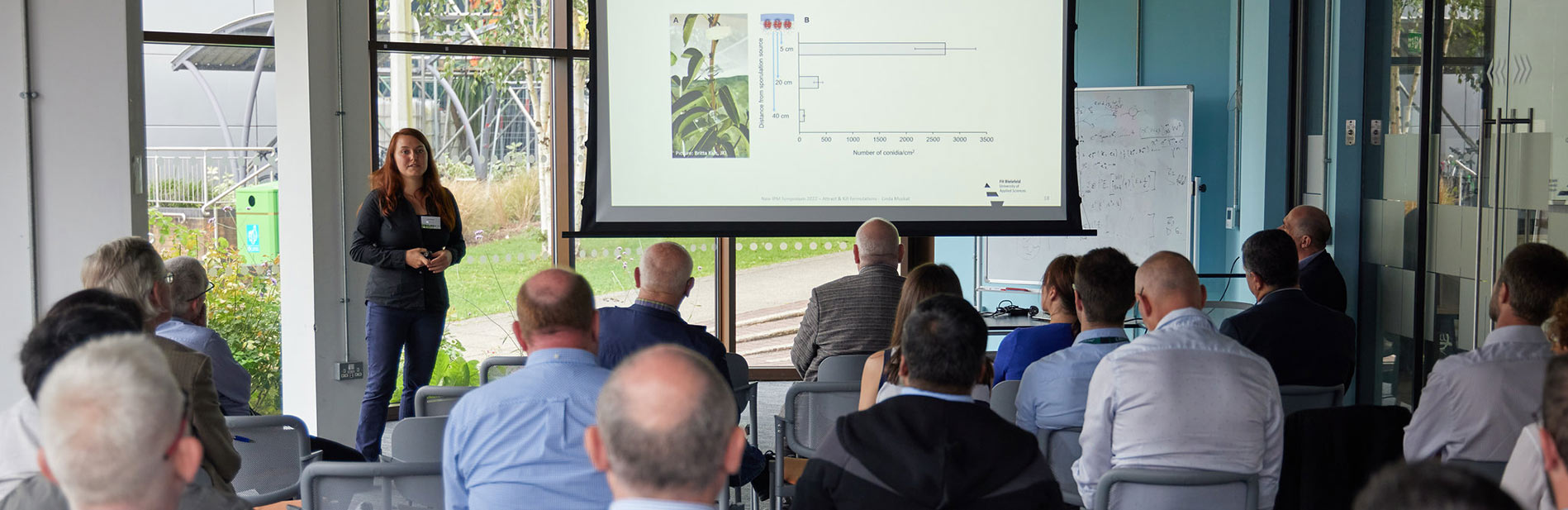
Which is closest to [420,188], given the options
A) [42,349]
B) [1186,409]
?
[42,349]

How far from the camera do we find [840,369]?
3.66m

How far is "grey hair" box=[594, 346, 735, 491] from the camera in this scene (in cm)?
135

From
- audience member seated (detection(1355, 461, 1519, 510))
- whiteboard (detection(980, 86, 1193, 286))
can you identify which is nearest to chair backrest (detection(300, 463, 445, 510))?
audience member seated (detection(1355, 461, 1519, 510))

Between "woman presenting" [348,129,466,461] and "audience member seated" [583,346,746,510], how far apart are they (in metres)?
3.51

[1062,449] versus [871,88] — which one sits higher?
[871,88]

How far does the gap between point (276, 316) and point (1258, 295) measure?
15.7 feet

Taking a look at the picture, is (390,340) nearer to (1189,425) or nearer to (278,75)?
(278,75)

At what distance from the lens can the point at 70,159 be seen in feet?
12.5

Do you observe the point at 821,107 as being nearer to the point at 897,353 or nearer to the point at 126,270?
the point at 897,353

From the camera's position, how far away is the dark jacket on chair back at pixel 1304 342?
365 cm

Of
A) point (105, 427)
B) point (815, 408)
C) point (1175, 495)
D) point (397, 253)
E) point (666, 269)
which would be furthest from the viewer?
point (397, 253)

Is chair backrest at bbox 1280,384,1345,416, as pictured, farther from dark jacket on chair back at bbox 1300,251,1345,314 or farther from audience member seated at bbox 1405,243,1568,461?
dark jacket on chair back at bbox 1300,251,1345,314

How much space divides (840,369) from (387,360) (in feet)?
6.95

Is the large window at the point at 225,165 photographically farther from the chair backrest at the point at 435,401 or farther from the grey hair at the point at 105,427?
the grey hair at the point at 105,427
